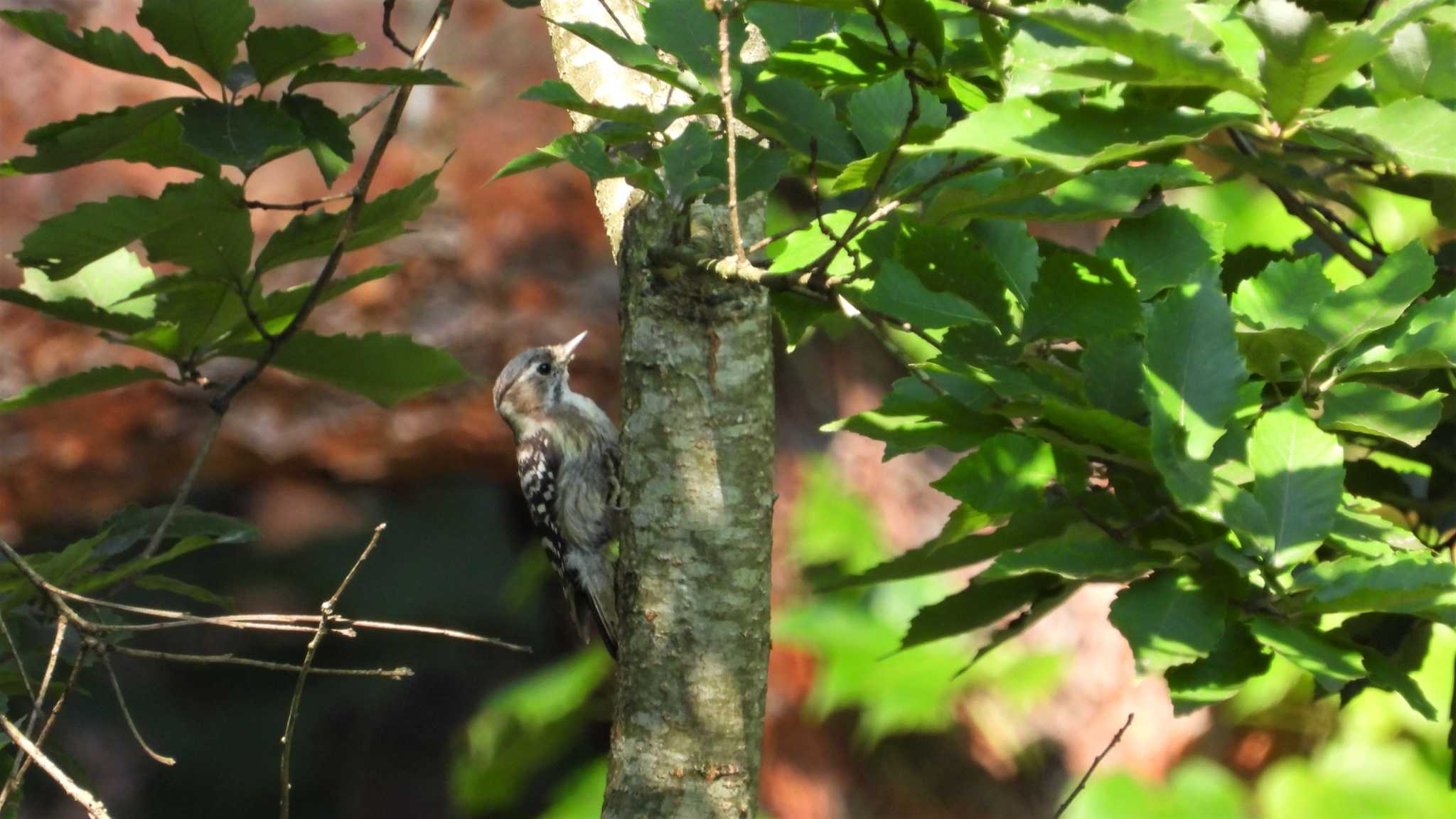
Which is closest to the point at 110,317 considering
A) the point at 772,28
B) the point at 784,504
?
the point at 772,28

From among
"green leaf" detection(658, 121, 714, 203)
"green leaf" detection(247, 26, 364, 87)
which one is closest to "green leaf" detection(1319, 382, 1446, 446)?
"green leaf" detection(658, 121, 714, 203)

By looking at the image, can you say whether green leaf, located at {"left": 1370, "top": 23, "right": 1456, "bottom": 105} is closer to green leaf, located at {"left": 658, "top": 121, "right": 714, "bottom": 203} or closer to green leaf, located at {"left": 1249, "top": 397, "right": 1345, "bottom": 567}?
green leaf, located at {"left": 1249, "top": 397, "right": 1345, "bottom": 567}

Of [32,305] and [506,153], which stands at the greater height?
[32,305]

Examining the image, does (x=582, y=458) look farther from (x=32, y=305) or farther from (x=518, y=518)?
(x=32, y=305)

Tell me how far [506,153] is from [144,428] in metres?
1.49

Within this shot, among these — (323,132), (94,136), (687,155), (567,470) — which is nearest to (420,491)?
(567,470)

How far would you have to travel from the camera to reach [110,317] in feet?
6.55

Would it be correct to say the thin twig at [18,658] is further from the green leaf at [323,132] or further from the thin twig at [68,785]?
the green leaf at [323,132]

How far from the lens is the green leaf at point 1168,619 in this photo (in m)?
1.16

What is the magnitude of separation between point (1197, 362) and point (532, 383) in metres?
3.04

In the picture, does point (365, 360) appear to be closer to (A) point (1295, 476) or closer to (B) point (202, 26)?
(B) point (202, 26)

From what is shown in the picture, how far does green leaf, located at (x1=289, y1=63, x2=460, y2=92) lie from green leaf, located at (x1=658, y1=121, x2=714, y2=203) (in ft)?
1.54

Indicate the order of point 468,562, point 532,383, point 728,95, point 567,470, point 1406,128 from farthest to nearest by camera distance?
point 468,562 < point 567,470 < point 532,383 < point 728,95 < point 1406,128

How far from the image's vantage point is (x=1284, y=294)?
1.41 metres
